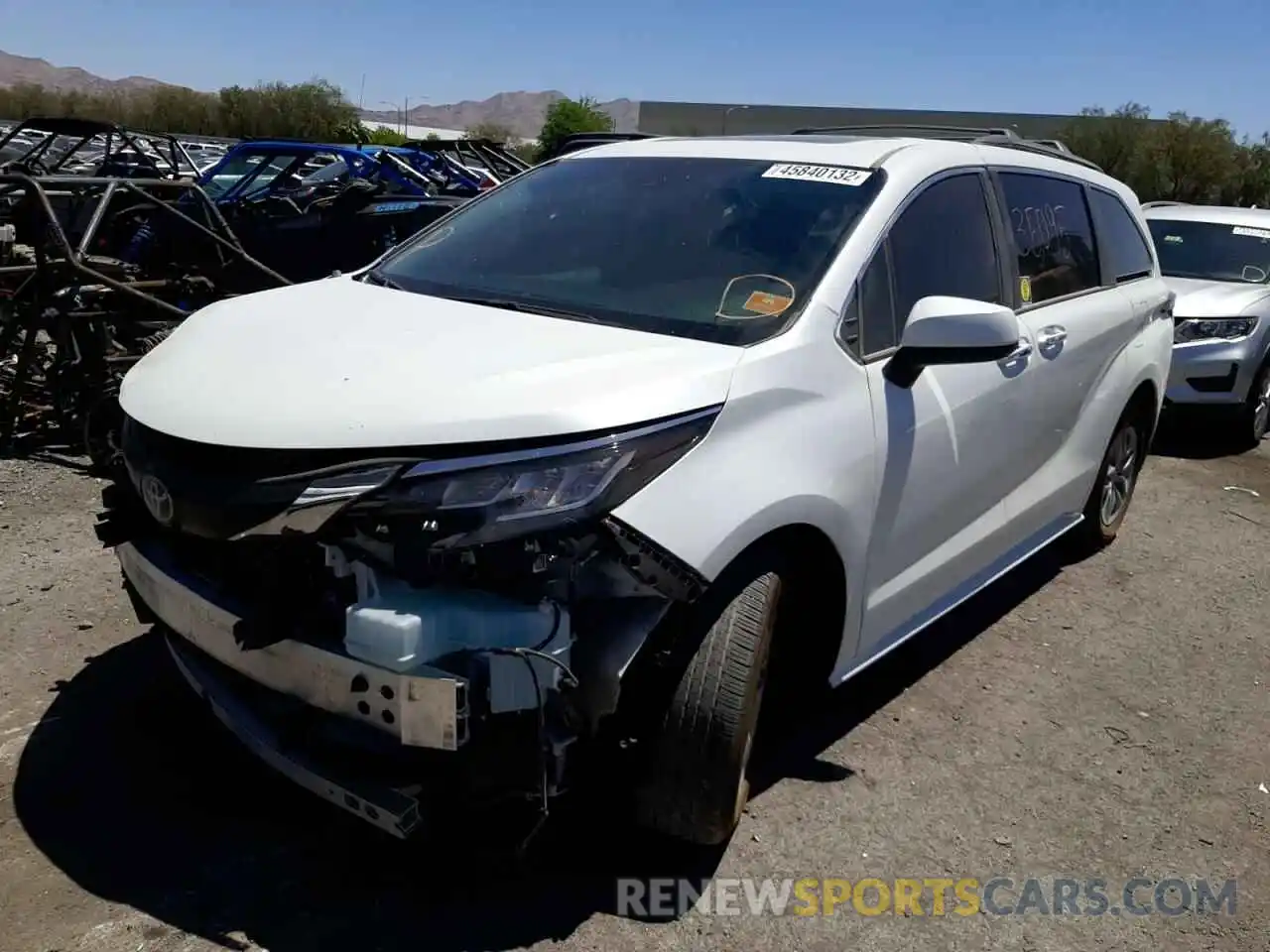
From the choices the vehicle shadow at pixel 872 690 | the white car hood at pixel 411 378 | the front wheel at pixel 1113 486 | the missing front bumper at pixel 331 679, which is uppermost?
the white car hood at pixel 411 378

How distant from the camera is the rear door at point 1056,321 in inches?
159

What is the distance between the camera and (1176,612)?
4.96 metres

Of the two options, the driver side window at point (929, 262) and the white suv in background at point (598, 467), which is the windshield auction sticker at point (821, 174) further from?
the driver side window at point (929, 262)

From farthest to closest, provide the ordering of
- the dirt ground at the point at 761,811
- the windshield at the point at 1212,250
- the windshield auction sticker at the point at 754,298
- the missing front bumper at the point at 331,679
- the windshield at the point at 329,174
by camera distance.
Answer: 1. the windshield at the point at 329,174
2. the windshield at the point at 1212,250
3. the windshield auction sticker at the point at 754,298
4. the dirt ground at the point at 761,811
5. the missing front bumper at the point at 331,679

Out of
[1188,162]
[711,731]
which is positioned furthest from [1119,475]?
[1188,162]

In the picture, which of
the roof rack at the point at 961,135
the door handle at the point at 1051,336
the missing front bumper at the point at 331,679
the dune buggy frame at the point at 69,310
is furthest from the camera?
the dune buggy frame at the point at 69,310

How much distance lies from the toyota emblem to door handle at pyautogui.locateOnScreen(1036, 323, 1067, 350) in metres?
2.94

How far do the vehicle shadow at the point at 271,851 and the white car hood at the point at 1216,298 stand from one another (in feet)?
20.4

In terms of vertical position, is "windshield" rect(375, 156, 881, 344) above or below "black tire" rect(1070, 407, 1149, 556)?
above

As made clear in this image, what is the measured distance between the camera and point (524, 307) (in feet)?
10.4

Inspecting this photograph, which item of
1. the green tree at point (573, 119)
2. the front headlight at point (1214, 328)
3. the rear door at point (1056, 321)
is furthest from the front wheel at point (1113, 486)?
the green tree at point (573, 119)

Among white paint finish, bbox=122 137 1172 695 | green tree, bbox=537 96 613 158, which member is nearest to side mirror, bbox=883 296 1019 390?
white paint finish, bbox=122 137 1172 695

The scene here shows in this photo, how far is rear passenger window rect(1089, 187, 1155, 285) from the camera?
4906 mm
